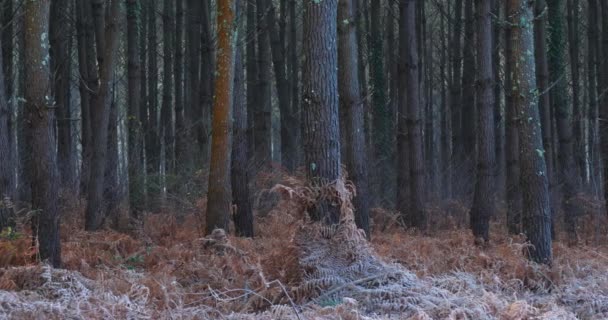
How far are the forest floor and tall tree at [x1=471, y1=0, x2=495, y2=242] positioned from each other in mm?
2834

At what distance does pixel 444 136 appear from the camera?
24859mm

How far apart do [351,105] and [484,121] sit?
2901 mm

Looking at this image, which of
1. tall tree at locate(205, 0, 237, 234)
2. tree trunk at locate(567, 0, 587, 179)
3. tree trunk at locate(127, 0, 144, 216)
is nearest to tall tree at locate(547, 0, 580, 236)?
tree trunk at locate(567, 0, 587, 179)

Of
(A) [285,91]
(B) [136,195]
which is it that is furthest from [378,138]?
(B) [136,195]

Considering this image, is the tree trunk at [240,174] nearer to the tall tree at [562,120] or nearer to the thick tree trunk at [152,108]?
the tall tree at [562,120]

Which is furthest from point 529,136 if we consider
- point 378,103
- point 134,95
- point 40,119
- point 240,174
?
point 378,103

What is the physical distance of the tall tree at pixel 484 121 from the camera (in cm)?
1258

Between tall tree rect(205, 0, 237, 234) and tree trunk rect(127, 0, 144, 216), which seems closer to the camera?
tall tree rect(205, 0, 237, 234)

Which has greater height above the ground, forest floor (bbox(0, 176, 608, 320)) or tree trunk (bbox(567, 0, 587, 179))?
tree trunk (bbox(567, 0, 587, 179))

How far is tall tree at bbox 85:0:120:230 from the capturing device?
11789 millimetres

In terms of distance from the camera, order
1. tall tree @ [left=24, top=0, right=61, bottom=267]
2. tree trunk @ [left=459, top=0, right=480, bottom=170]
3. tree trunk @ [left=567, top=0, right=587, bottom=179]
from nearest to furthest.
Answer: tall tree @ [left=24, top=0, right=61, bottom=267] < tree trunk @ [left=459, top=0, right=480, bottom=170] < tree trunk @ [left=567, top=0, right=587, bottom=179]

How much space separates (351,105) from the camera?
1102 cm

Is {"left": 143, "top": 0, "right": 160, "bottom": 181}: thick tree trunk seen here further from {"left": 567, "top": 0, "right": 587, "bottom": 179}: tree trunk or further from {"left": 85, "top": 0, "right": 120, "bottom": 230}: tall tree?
{"left": 567, "top": 0, "right": 587, "bottom": 179}: tree trunk

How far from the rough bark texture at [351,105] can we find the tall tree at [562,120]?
5.24 metres
